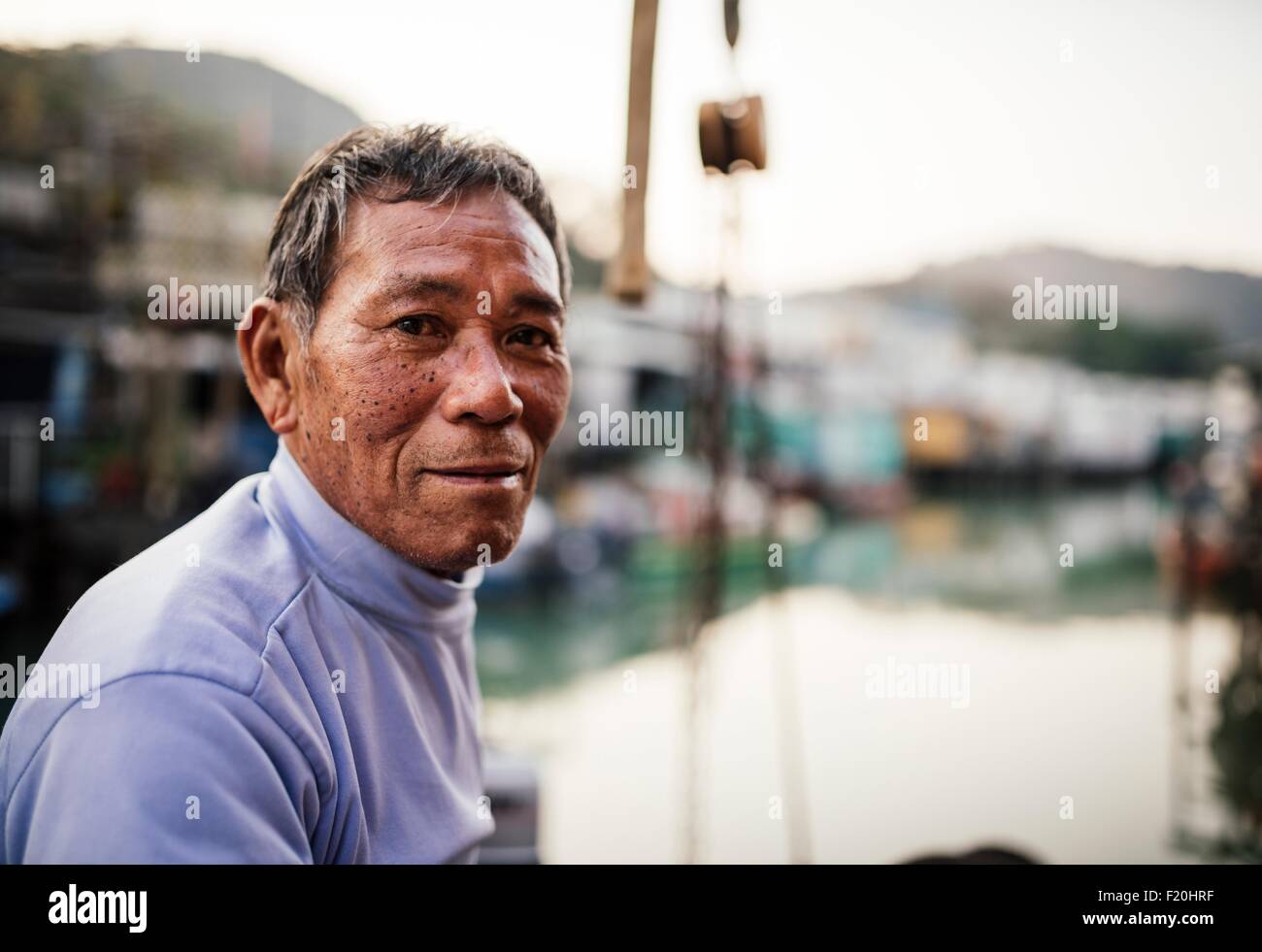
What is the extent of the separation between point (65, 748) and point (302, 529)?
34 cm

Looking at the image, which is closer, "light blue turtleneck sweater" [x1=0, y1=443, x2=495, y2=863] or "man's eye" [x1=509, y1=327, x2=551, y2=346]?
"light blue turtleneck sweater" [x1=0, y1=443, x2=495, y2=863]

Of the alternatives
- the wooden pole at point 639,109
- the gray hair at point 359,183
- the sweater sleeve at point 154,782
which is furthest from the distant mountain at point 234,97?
the sweater sleeve at point 154,782

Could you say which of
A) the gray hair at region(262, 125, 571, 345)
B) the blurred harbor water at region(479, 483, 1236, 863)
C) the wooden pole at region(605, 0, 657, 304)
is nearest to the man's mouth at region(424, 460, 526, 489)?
the gray hair at region(262, 125, 571, 345)

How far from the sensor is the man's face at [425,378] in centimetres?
109

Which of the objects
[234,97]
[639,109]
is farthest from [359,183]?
[234,97]

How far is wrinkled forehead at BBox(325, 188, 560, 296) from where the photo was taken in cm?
109

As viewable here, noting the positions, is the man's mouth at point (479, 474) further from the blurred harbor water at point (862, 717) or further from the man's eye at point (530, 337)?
the blurred harbor water at point (862, 717)

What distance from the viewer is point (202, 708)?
0.87 metres

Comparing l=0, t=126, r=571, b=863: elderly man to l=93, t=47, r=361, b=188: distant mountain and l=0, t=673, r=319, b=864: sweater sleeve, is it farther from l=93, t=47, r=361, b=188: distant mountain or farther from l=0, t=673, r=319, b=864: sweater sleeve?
l=93, t=47, r=361, b=188: distant mountain

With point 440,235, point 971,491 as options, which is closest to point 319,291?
point 440,235
